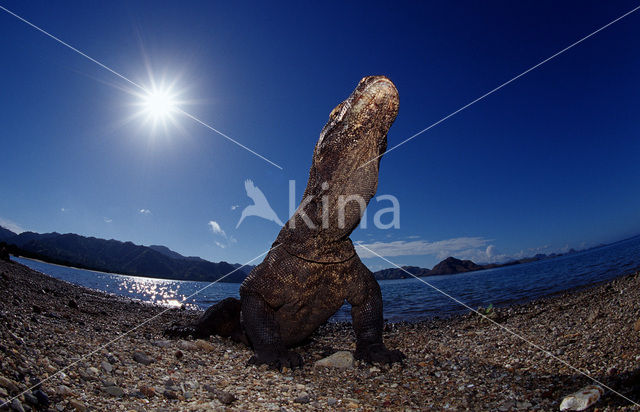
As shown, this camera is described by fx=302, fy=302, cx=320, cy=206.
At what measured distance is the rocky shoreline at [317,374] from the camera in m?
2.66

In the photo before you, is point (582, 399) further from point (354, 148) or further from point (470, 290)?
point (470, 290)

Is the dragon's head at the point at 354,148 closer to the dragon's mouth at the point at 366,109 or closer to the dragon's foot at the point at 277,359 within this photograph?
the dragon's mouth at the point at 366,109

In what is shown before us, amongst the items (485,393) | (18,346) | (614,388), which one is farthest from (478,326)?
(18,346)

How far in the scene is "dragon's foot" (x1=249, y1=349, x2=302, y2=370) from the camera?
4.52 metres

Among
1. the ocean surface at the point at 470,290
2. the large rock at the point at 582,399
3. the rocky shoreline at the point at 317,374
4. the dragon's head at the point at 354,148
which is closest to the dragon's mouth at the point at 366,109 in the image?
the dragon's head at the point at 354,148

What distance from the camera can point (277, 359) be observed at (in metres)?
4.59

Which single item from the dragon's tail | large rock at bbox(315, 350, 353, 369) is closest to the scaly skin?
large rock at bbox(315, 350, 353, 369)

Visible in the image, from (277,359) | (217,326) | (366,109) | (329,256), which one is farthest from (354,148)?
(217,326)

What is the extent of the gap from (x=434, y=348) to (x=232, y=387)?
3739 millimetres

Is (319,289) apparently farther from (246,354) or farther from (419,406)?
(419,406)

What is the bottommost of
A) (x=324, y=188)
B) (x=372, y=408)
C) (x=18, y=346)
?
(x=372, y=408)

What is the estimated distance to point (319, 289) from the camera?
16.8 feet

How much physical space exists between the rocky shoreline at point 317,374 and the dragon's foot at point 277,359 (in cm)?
14

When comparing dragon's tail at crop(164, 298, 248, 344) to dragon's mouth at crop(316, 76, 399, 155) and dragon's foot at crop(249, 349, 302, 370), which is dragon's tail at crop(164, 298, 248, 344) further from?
dragon's mouth at crop(316, 76, 399, 155)
